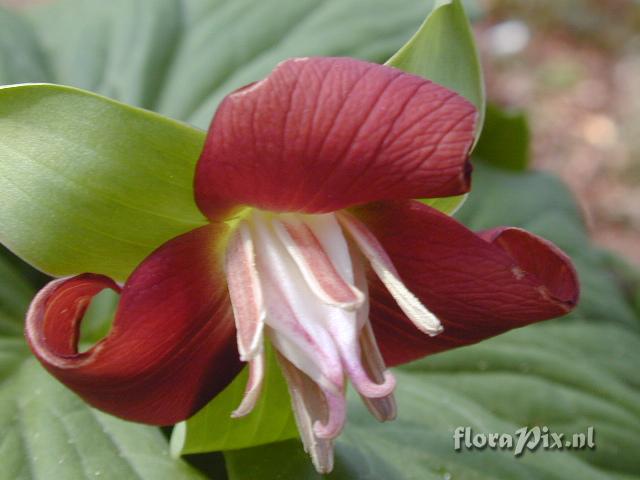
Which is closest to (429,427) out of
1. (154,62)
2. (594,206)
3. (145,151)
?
(145,151)

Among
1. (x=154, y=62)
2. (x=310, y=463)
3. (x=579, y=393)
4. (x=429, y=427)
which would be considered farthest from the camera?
(x=154, y=62)

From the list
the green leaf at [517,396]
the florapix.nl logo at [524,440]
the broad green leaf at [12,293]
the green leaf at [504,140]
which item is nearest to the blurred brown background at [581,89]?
the green leaf at [504,140]

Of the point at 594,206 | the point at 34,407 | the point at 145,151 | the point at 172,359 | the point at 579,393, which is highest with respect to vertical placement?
the point at 145,151

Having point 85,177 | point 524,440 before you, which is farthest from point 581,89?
point 85,177

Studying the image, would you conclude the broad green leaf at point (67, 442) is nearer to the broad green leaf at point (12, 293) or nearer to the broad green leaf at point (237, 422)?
the broad green leaf at point (237, 422)

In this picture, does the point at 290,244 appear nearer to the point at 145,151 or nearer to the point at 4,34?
the point at 145,151

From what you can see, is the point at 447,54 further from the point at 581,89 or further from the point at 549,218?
the point at 581,89
